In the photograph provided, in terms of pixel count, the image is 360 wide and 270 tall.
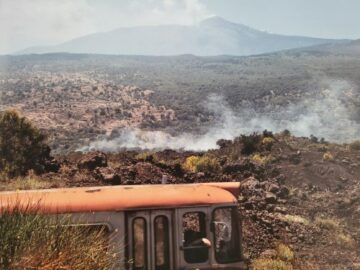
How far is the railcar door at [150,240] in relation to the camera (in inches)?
360

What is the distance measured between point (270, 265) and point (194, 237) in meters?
4.52

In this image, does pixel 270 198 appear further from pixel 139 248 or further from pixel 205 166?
pixel 139 248

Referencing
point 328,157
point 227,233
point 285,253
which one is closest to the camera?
point 227,233

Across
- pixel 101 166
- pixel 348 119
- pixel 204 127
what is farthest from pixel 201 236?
pixel 348 119

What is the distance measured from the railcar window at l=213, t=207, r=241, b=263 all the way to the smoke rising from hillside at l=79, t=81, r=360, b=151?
131 ft

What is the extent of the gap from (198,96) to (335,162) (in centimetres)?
6736

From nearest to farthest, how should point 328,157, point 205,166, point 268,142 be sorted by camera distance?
point 205,166 → point 328,157 → point 268,142

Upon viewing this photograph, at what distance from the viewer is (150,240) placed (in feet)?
30.0

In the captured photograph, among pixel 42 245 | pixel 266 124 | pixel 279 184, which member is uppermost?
pixel 42 245

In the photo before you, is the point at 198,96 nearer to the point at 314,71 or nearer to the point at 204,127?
the point at 204,127

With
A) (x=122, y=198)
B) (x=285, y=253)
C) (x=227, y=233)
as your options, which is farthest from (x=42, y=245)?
(x=285, y=253)

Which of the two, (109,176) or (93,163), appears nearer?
(109,176)

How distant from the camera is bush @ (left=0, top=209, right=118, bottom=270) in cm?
544

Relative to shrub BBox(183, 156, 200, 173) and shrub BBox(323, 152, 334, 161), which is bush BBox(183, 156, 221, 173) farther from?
shrub BBox(323, 152, 334, 161)
